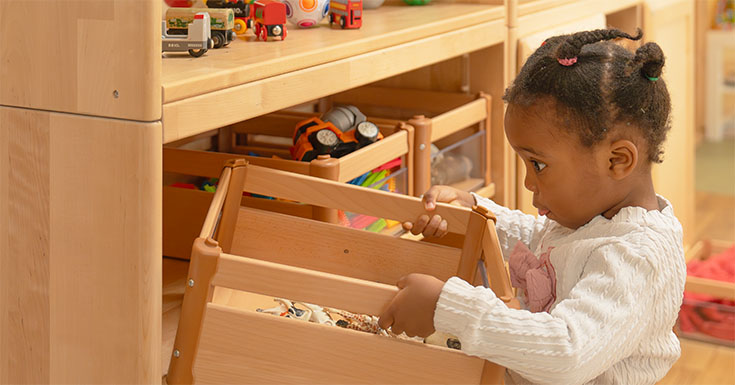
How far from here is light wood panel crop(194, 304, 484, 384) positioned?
0.92 m

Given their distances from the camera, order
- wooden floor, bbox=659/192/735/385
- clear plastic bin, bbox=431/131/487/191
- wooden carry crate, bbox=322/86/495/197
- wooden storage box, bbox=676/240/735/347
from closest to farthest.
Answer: wooden carry crate, bbox=322/86/495/197, clear plastic bin, bbox=431/131/487/191, wooden floor, bbox=659/192/735/385, wooden storage box, bbox=676/240/735/347

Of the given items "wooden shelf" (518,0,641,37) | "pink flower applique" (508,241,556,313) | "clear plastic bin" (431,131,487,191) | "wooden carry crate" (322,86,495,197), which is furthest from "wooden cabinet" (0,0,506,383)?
"wooden shelf" (518,0,641,37)

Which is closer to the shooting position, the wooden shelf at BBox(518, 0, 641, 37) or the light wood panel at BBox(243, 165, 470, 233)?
the light wood panel at BBox(243, 165, 470, 233)

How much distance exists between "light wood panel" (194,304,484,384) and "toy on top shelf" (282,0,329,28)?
1.90 feet

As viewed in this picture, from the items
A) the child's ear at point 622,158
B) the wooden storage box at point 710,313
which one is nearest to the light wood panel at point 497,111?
the child's ear at point 622,158

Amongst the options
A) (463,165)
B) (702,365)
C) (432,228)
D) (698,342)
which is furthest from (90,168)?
(698,342)

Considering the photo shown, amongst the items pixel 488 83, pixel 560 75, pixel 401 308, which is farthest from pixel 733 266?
pixel 401 308

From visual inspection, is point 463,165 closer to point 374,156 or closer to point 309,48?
point 374,156

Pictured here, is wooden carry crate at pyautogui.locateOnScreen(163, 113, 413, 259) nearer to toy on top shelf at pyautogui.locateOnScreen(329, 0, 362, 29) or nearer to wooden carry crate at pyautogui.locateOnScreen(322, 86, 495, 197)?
wooden carry crate at pyautogui.locateOnScreen(322, 86, 495, 197)

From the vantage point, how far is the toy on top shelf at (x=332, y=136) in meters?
1.37

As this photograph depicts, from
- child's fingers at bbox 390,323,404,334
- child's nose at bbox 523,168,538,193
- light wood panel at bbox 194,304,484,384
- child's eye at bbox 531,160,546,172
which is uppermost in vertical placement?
child's eye at bbox 531,160,546,172

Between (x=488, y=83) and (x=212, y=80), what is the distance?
903 mm

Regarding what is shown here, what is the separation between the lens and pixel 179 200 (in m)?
1.35

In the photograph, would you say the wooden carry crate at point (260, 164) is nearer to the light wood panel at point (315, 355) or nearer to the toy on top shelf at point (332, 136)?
the toy on top shelf at point (332, 136)
